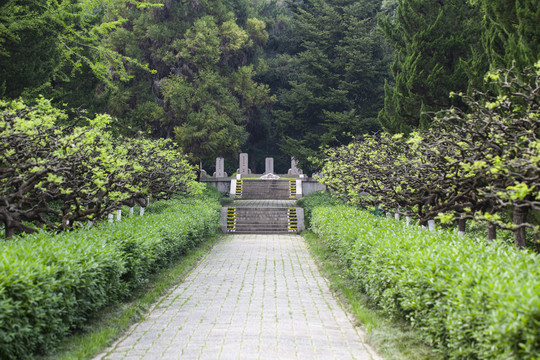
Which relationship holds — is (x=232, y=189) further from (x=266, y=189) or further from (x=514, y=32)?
(x=514, y=32)

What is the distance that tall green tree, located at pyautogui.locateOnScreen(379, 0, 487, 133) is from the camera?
1758 cm

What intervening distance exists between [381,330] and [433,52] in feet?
45.0

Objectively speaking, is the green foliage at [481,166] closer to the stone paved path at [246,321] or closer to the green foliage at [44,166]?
the stone paved path at [246,321]

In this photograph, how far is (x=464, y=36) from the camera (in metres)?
18.0

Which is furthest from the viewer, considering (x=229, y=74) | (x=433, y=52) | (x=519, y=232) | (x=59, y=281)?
(x=229, y=74)

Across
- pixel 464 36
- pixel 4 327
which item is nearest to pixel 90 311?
pixel 4 327

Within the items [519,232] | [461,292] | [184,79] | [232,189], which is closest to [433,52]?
[519,232]

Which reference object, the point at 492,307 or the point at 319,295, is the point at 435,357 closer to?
the point at 492,307

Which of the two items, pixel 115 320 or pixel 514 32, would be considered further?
pixel 514 32

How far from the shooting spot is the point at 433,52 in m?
18.2

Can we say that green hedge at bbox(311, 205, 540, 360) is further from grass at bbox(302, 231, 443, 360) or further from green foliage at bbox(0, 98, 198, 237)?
green foliage at bbox(0, 98, 198, 237)

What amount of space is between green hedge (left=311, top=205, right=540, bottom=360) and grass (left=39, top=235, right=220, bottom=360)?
12.7ft

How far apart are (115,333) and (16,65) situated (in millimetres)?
10798

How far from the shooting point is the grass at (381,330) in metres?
6.09
